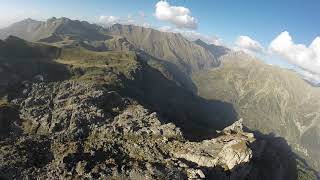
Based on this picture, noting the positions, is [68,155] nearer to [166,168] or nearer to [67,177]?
[67,177]

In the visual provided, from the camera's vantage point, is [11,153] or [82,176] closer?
[82,176]

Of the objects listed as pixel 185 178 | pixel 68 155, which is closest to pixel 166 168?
pixel 185 178

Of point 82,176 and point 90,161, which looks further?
point 90,161

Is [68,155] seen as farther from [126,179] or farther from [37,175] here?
[126,179]

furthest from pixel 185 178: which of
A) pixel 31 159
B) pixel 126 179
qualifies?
pixel 31 159

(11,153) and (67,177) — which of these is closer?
(67,177)

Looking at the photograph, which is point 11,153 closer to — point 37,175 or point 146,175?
point 37,175

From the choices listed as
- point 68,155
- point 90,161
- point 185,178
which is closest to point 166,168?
point 185,178
